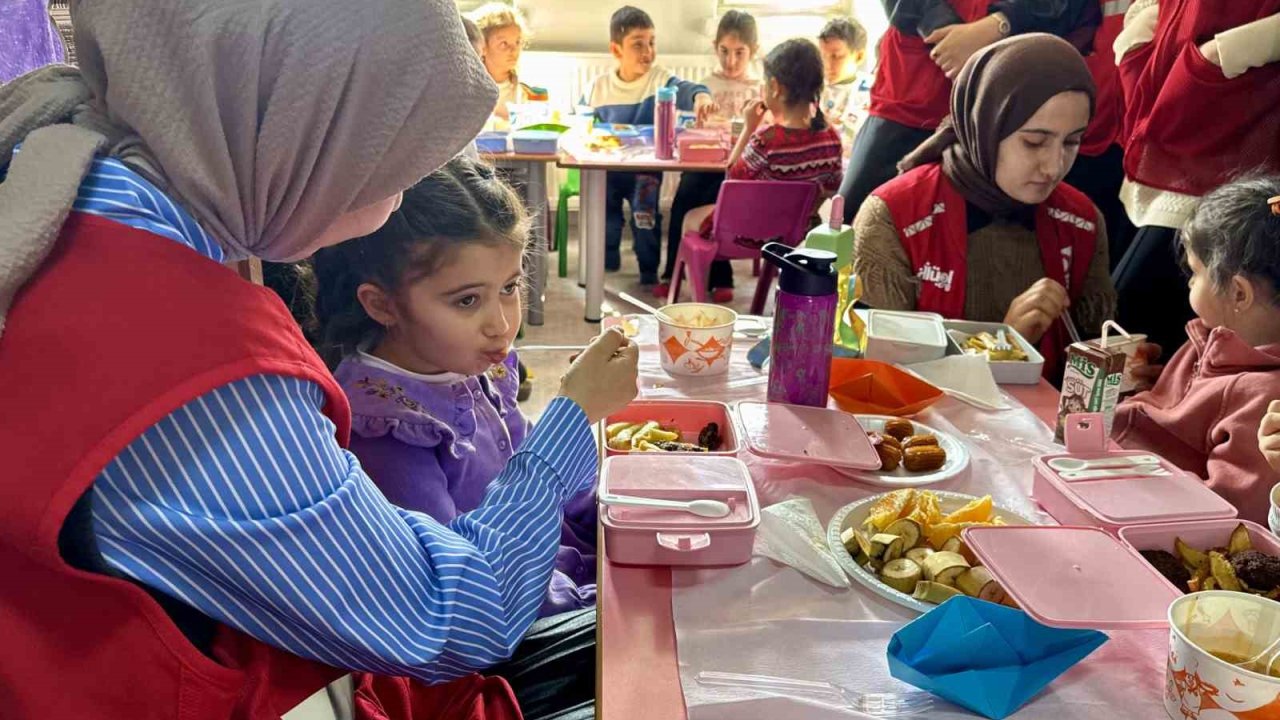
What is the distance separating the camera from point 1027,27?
2.41 m

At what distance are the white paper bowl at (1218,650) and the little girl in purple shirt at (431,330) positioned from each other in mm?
696

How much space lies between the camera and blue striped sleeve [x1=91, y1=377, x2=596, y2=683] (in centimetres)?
63

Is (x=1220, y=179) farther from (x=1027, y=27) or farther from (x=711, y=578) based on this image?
(x=711, y=578)

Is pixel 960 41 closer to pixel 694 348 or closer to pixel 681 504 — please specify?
pixel 694 348

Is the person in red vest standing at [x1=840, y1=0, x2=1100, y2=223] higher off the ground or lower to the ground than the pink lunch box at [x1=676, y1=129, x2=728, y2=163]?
higher

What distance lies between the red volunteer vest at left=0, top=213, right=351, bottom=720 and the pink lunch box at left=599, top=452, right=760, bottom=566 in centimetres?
38

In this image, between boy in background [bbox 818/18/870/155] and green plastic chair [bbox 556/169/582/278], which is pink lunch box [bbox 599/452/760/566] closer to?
green plastic chair [bbox 556/169/582/278]

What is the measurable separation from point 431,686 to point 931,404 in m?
0.79

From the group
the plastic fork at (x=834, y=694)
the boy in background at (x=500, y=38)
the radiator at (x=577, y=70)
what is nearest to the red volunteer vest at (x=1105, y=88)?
the plastic fork at (x=834, y=694)

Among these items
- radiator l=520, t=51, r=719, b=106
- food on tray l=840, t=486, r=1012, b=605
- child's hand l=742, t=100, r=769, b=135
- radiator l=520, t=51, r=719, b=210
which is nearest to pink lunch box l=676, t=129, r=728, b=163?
child's hand l=742, t=100, r=769, b=135

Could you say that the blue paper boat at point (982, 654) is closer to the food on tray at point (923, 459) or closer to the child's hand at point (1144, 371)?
the food on tray at point (923, 459)

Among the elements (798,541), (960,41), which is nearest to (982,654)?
(798,541)

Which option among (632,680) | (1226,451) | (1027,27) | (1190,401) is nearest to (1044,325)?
(1190,401)

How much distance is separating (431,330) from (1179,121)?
1.65 m
